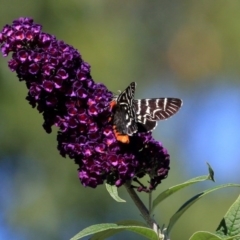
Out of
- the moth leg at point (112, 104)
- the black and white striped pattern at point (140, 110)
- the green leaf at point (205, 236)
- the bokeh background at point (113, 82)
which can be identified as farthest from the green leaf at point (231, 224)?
the bokeh background at point (113, 82)

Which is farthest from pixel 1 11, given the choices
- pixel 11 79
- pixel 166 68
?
pixel 166 68

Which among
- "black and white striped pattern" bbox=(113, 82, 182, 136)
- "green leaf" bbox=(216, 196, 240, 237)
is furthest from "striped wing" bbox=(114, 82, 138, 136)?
"green leaf" bbox=(216, 196, 240, 237)

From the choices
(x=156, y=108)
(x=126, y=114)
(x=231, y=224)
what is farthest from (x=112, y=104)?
(x=231, y=224)

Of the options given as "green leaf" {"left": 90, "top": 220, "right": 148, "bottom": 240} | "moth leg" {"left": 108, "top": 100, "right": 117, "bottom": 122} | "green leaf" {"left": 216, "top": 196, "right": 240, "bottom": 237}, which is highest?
"moth leg" {"left": 108, "top": 100, "right": 117, "bottom": 122}

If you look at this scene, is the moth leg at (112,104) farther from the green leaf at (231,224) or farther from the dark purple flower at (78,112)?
the green leaf at (231,224)

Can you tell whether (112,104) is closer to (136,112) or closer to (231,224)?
(136,112)

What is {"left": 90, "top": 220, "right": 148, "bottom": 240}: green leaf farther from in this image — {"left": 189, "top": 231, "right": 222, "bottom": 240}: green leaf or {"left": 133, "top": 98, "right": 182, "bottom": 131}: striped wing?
{"left": 133, "top": 98, "right": 182, "bottom": 131}: striped wing

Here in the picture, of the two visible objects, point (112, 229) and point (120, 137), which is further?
point (120, 137)
